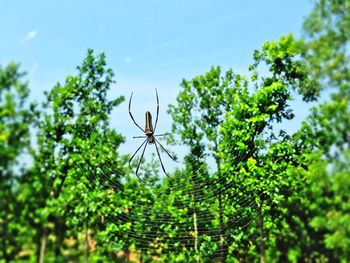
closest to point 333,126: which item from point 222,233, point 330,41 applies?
point 330,41

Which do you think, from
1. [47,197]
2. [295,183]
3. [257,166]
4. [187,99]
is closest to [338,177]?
[295,183]

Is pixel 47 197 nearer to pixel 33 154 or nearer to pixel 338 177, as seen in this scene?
pixel 33 154

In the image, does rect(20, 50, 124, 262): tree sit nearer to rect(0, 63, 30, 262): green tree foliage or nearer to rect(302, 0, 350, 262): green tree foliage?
rect(0, 63, 30, 262): green tree foliage

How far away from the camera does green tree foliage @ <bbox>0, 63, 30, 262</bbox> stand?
884cm

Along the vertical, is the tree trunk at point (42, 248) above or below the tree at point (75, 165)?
below

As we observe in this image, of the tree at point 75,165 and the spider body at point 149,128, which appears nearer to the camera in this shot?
the tree at point 75,165

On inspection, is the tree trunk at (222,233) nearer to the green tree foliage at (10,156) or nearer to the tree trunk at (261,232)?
the tree trunk at (261,232)

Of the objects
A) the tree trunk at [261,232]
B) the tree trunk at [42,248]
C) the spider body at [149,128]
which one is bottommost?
the tree trunk at [42,248]

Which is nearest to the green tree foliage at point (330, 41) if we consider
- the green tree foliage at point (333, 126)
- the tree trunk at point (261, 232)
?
the green tree foliage at point (333, 126)

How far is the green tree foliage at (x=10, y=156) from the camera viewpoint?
8836 mm

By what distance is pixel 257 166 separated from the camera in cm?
1412

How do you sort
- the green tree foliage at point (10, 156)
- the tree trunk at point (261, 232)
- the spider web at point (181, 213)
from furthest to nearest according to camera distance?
the spider web at point (181, 213) → the tree trunk at point (261, 232) → the green tree foliage at point (10, 156)

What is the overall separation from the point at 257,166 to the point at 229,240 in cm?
236

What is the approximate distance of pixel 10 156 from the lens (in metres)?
8.87
